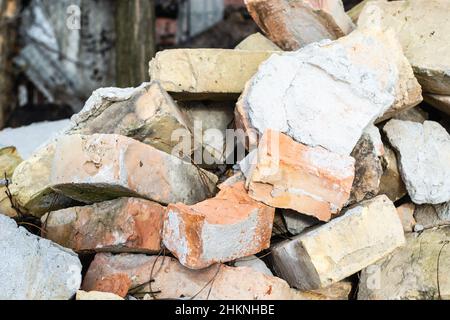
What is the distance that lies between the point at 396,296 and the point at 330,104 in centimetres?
75

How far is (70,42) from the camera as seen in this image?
5.96 meters

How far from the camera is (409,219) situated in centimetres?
251

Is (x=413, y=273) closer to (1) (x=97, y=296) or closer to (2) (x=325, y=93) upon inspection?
(2) (x=325, y=93)

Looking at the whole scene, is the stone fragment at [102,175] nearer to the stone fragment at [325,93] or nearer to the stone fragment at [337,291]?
the stone fragment at [325,93]

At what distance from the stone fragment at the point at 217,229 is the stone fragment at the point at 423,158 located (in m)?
0.64

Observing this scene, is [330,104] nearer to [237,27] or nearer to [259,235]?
[259,235]

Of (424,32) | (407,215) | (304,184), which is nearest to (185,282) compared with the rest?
(304,184)

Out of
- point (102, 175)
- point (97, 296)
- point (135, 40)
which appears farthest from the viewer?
point (135, 40)

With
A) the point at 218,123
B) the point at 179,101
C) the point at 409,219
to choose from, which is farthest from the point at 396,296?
the point at 179,101

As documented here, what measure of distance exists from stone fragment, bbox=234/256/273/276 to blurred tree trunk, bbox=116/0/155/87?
10.4 ft

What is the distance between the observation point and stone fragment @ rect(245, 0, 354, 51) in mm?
2676

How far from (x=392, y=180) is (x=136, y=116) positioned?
109 cm

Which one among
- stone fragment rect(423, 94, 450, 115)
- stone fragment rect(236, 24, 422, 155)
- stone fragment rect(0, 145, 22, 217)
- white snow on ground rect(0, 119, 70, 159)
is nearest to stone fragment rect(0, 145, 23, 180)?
stone fragment rect(0, 145, 22, 217)

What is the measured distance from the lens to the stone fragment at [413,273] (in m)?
2.14
